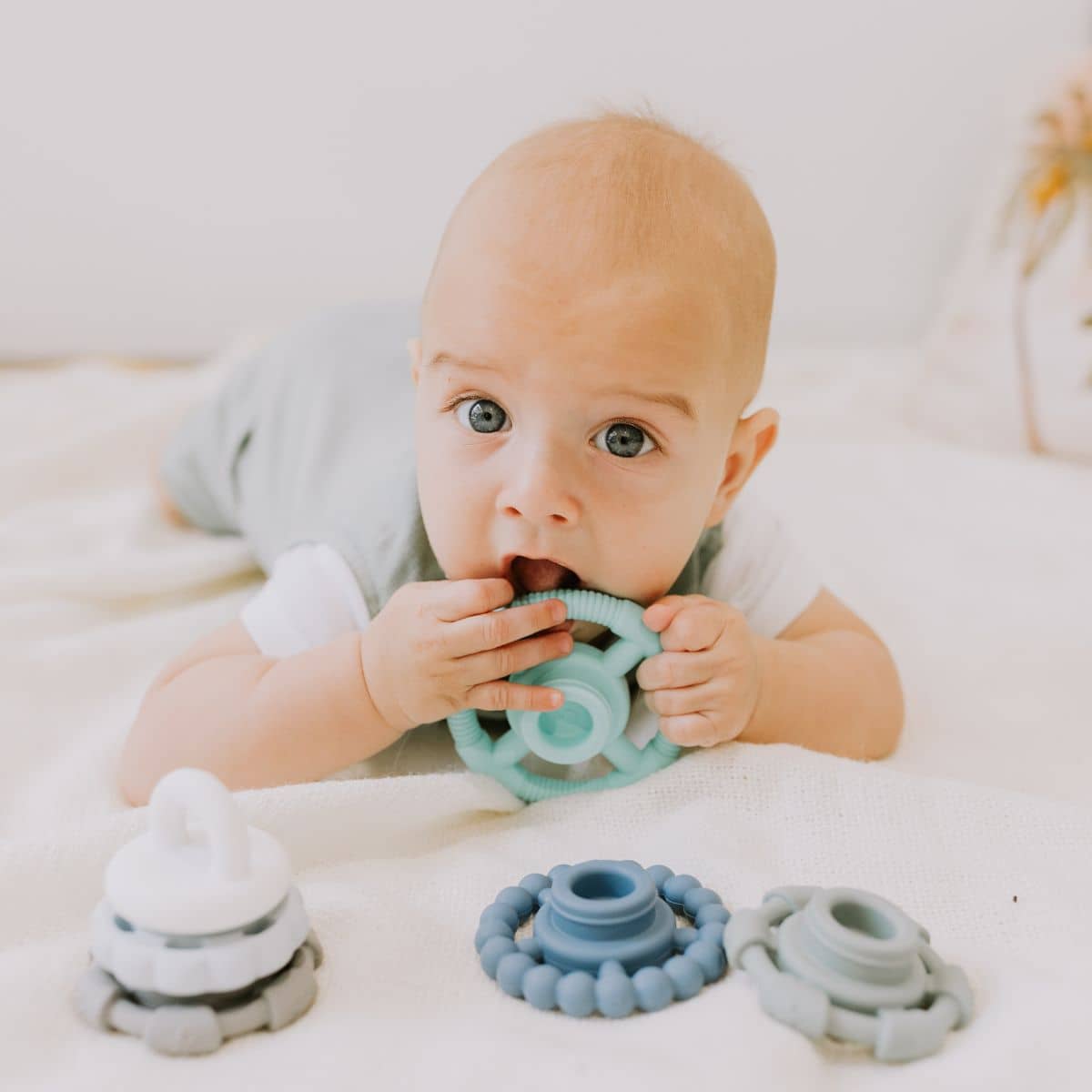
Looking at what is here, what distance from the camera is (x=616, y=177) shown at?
80 cm

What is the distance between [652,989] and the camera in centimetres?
62

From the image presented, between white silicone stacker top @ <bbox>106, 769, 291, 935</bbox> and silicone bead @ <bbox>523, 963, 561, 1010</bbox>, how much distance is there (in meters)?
0.13

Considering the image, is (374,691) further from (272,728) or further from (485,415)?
(485,415)

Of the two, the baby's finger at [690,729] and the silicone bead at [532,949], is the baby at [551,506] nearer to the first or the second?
the baby's finger at [690,729]

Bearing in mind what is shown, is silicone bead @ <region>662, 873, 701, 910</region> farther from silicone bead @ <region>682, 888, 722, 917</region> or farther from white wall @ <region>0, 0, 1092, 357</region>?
white wall @ <region>0, 0, 1092, 357</region>

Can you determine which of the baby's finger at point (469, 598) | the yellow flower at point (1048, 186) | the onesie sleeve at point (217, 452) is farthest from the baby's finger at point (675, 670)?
the yellow flower at point (1048, 186)

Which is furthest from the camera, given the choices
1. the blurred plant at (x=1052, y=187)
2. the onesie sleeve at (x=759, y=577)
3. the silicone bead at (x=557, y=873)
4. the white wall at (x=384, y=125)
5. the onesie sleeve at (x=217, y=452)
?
the white wall at (x=384, y=125)

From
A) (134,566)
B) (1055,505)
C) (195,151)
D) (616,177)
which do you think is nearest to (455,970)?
(616,177)

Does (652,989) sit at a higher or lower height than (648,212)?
lower

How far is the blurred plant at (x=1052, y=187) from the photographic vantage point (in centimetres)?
172

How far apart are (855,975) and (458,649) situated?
310 mm

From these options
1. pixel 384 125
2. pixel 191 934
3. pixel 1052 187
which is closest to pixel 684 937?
pixel 191 934

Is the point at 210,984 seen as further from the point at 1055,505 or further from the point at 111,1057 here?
the point at 1055,505

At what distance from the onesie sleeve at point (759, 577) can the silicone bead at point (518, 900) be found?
15.2 inches
